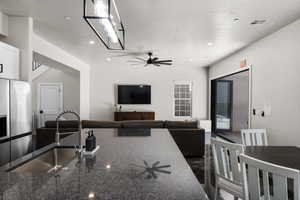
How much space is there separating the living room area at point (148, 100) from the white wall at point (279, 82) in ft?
0.07

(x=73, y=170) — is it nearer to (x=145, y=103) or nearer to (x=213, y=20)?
(x=213, y=20)

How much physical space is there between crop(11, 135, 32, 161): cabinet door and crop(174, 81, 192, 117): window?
20.1ft

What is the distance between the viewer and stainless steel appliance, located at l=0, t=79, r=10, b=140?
8.89 feet

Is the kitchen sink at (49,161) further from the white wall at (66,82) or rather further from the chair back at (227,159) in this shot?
the white wall at (66,82)

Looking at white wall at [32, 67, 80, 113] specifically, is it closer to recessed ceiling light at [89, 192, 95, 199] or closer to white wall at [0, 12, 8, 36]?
white wall at [0, 12, 8, 36]

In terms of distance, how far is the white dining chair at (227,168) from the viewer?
72.1 inches

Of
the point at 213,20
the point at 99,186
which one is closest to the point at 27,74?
the point at 99,186

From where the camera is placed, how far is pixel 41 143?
13.5 ft

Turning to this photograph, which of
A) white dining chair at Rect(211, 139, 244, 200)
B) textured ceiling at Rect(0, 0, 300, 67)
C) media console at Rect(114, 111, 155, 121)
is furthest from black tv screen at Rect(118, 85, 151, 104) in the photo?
white dining chair at Rect(211, 139, 244, 200)

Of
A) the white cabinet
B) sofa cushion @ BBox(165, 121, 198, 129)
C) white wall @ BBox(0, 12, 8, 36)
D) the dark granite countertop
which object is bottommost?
sofa cushion @ BBox(165, 121, 198, 129)

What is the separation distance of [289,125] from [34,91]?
8.65 meters

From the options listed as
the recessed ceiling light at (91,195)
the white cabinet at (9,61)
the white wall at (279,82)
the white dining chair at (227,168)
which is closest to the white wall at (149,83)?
the white wall at (279,82)

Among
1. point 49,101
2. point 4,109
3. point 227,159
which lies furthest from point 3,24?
point 49,101

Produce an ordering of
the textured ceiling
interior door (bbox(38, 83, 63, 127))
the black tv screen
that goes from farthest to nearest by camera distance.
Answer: the black tv screen, interior door (bbox(38, 83, 63, 127)), the textured ceiling
